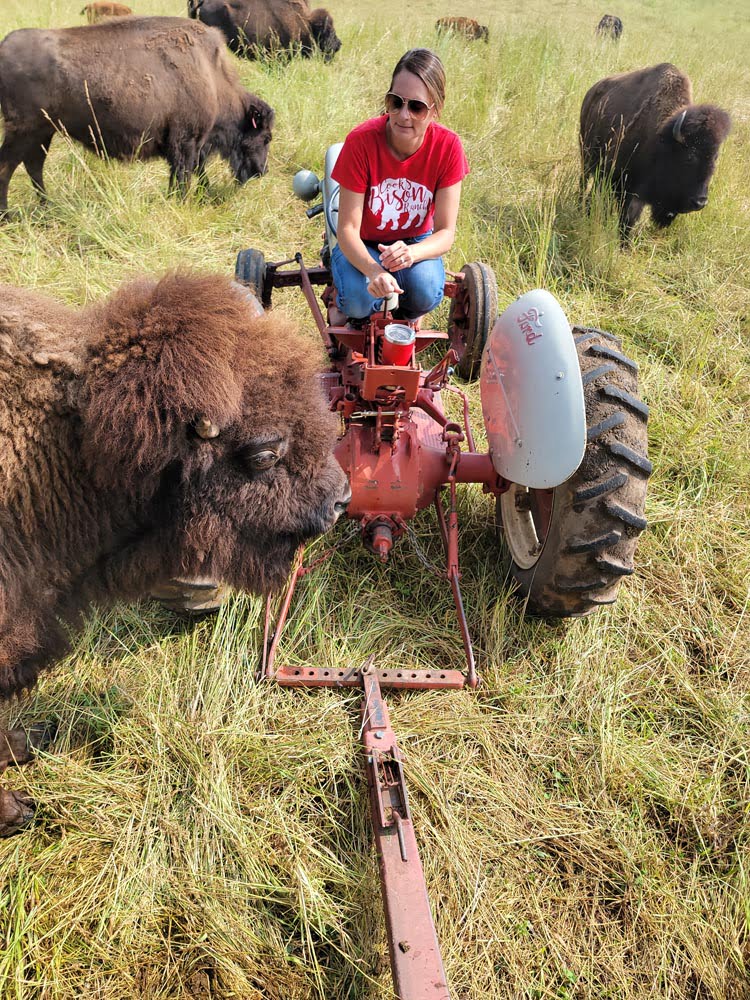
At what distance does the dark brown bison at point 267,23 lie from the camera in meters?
12.8

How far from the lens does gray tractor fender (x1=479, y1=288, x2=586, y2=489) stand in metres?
2.61

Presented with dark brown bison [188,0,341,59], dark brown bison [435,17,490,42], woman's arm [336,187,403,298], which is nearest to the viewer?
woman's arm [336,187,403,298]

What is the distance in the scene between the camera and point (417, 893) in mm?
2084

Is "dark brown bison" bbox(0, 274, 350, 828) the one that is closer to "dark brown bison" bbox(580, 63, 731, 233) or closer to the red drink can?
the red drink can

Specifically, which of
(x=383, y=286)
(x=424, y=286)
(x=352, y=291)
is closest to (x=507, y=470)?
(x=383, y=286)

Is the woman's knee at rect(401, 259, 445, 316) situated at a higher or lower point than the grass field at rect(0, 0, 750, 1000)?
higher

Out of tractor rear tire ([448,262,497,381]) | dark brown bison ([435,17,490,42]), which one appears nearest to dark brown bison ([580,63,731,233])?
tractor rear tire ([448,262,497,381])

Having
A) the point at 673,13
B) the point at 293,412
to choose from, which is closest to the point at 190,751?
the point at 293,412

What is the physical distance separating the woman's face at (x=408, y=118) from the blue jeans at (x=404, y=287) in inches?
22.4

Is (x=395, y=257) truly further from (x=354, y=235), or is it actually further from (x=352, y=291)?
(x=352, y=291)

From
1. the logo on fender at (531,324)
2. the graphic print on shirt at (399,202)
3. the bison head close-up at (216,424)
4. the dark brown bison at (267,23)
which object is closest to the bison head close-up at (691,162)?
the graphic print on shirt at (399,202)

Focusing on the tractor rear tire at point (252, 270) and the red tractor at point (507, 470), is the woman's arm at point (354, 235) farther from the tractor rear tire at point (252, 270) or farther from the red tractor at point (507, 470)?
the tractor rear tire at point (252, 270)

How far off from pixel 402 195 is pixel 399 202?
39 mm

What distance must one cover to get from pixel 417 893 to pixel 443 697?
98cm
